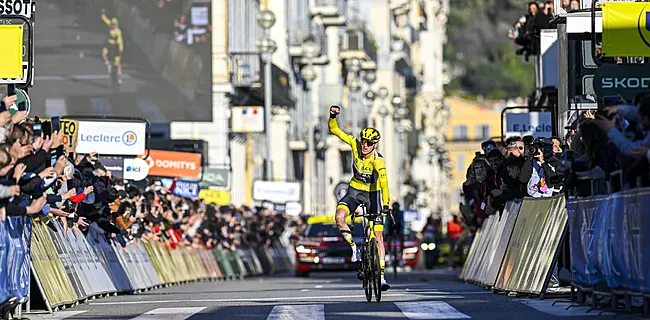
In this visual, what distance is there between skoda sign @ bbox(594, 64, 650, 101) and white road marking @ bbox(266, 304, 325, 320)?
3.52m

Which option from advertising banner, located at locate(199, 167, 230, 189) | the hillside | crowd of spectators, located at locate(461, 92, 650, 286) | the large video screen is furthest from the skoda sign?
the hillside

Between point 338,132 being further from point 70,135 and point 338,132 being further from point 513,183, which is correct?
point 70,135

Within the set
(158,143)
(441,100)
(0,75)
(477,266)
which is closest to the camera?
(0,75)

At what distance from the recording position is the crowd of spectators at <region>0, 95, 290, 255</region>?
1630 centimetres

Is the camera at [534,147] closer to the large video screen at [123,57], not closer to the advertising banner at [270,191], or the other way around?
the large video screen at [123,57]

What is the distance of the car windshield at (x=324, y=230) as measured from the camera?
38594 mm

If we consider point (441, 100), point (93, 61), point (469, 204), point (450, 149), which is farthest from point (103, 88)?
point (450, 149)

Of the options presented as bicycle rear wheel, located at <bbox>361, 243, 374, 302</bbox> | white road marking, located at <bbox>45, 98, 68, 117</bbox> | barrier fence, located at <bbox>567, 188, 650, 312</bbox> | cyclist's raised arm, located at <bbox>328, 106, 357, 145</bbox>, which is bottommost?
bicycle rear wheel, located at <bbox>361, 243, 374, 302</bbox>

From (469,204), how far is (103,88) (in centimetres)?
1611

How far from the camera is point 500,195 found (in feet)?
78.3

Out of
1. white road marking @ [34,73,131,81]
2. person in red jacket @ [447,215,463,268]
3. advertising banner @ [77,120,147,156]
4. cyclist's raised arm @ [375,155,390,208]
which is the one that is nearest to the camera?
cyclist's raised arm @ [375,155,390,208]

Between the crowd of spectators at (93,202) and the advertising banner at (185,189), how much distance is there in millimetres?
530

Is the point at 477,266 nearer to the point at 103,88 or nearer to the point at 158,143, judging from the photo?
the point at 158,143

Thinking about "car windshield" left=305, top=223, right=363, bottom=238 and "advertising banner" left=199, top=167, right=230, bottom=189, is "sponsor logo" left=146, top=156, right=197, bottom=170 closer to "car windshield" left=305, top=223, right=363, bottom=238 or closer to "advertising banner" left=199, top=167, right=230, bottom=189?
"car windshield" left=305, top=223, right=363, bottom=238
